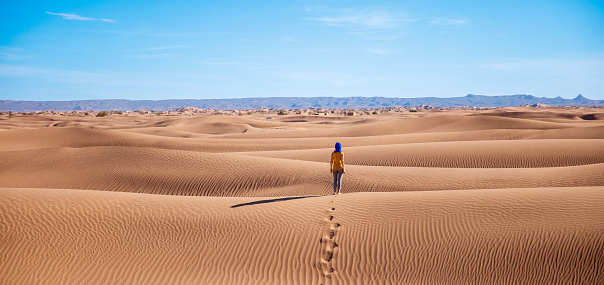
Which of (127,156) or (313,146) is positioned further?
(313,146)

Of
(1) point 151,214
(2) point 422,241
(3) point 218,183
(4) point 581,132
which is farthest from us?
(4) point 581,132

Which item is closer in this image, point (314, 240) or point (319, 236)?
point (314, 240)

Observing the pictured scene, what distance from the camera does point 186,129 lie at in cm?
4584

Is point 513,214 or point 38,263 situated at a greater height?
point 513,214

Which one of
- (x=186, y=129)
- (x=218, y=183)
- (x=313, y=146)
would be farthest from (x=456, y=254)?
(x=186, y=129)

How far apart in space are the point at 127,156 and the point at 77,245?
10404 millimetres

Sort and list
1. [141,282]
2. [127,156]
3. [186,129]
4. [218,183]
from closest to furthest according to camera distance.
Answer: [141,282], [218,183], [127,156], [186,129]

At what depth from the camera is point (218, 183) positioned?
15.3 m

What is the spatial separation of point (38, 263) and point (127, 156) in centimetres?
1078

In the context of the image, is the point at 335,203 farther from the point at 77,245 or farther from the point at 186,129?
the point at 186,129

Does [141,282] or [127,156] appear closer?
[141,282]

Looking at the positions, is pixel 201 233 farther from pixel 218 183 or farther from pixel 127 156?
pixel 127 156

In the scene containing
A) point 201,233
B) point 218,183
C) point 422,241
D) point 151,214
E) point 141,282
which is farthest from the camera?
point 218,183

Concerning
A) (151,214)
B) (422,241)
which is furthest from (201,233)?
(422,241)
